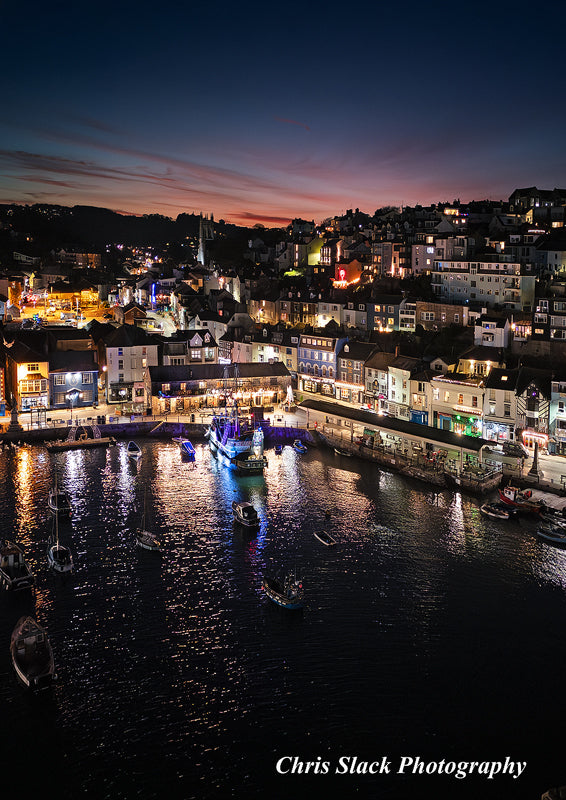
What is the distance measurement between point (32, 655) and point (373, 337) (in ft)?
119

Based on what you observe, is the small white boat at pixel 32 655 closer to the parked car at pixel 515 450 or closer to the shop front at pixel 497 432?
the parked car at pixel 515 450

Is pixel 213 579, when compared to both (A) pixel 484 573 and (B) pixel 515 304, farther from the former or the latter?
(B) pixel 515 304

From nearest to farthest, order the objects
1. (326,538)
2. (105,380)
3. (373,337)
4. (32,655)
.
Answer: (32,655)
(326,538)
(105,380)
(373,337)

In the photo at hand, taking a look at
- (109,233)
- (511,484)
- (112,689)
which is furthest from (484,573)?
(109,233)

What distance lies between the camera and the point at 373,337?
1911 inches

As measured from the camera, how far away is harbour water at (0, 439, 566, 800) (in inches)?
565

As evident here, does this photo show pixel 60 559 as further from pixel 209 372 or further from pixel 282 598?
pixel 209 372

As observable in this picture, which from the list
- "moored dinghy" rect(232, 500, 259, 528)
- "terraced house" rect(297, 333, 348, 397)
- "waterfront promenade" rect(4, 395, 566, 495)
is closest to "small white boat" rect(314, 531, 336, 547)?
"moored dinghy" rect(232, 500, 259, 528)

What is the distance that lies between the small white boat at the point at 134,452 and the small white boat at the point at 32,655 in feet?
57.2

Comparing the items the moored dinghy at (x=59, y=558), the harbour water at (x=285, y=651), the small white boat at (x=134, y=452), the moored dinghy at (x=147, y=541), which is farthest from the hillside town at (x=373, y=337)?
the moored dinghy at (x=59, y=558)

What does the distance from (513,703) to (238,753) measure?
7.09 m

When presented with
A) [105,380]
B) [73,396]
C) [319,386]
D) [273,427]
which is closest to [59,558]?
→ [273,427]

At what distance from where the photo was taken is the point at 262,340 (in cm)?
5297

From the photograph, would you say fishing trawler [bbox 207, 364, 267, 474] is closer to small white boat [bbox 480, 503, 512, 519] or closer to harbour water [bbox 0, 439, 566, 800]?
harbour water [bbox 0, 439, 566, 800]
